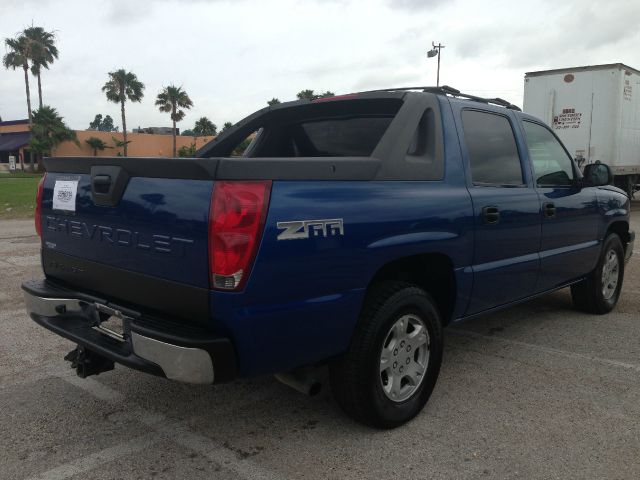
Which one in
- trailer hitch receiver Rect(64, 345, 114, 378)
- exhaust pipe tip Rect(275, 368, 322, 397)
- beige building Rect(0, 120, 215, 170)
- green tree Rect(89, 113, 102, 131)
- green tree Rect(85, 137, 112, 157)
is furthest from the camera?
green tree Rect(89, 113, 102, 131)

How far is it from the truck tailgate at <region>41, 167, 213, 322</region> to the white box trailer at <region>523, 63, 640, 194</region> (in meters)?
14.2

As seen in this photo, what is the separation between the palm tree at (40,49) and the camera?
57781mm

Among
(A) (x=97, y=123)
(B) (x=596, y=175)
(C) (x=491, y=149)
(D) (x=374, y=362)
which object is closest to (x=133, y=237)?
(D) (x=374, y=362)

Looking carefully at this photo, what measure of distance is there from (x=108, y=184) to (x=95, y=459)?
1.33m

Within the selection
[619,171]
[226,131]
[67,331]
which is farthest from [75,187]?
[619,171]

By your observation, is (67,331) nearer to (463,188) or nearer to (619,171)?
(463,188)

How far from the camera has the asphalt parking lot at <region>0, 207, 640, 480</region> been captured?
106 inches

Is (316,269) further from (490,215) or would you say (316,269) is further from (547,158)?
(547,158)

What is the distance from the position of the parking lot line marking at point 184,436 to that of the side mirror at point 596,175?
11.6 ft

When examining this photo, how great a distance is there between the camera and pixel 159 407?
3.34 metres

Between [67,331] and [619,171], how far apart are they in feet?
50.8

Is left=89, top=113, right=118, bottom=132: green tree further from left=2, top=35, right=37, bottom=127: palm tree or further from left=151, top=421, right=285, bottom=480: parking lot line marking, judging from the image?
left=151, top=421, right=285, bottom=480: parking lot line marking

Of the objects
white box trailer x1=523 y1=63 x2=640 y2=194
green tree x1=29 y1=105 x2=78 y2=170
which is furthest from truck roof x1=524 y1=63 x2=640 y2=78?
green tree x1=29 y1=105 x2=78 y2=170

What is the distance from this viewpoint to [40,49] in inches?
2311
